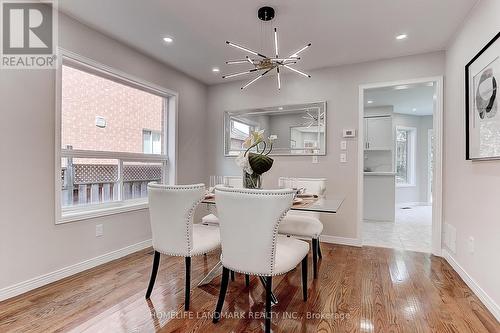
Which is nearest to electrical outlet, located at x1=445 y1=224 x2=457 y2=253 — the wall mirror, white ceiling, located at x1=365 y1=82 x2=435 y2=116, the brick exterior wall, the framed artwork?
the framed artwork

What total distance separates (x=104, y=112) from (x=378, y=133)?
504cm

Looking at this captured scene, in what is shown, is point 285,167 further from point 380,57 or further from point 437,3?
point 437,3

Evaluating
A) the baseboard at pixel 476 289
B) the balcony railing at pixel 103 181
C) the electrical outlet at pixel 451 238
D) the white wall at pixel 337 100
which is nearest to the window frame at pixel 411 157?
the white wall at pixel 337 100

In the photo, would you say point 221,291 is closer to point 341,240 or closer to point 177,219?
point 177,219

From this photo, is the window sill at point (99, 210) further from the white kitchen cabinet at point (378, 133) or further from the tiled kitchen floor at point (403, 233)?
the white kitchen cabinet at point (378, 133)

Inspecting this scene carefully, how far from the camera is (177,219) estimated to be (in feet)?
6.18

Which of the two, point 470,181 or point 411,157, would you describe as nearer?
point 470,181

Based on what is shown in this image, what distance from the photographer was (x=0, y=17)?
6.82 feet

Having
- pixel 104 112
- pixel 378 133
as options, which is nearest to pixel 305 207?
pixel 104 112

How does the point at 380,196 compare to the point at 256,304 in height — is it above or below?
above

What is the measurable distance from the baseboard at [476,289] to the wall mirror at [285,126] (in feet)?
6.14

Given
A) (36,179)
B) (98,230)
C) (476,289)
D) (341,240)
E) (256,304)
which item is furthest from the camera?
(341,240)

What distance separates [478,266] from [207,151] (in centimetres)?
369

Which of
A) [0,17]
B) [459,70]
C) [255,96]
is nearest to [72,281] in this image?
[0,17]
